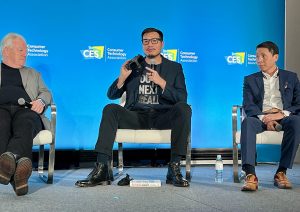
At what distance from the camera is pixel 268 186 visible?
3.09m

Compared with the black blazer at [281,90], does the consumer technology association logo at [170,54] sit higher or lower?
higher

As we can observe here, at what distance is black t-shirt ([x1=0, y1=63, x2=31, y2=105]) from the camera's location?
3109mm

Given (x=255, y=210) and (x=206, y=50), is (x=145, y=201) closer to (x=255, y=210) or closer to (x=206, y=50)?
(x=255, y=210)

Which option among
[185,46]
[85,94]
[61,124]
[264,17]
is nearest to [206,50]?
[185,46]

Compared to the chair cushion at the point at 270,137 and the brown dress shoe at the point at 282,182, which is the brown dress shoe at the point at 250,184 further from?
the chair cushion at the point at 270,137

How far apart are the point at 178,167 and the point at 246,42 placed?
2211mm

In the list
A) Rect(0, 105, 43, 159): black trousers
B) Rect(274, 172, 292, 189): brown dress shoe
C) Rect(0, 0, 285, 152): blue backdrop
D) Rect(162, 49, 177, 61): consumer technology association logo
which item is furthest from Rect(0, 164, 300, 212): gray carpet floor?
Rect(162, 49, 177, 61): consumer technology association logo

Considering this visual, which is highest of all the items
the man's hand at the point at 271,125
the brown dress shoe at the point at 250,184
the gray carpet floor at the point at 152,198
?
the man's hand at the point at 271,125

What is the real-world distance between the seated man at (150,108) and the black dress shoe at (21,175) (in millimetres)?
480

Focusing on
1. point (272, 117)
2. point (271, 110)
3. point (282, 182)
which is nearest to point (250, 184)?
point (282, 182)

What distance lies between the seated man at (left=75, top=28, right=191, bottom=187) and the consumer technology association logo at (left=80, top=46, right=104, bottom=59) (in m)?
0.98

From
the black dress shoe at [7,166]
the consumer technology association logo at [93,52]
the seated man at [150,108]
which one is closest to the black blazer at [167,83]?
the seated man at [150,108]

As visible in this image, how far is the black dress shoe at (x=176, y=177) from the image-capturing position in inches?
117

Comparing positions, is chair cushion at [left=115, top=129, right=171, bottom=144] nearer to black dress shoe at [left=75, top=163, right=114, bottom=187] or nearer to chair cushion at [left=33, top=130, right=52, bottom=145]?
black dress shoe at [left=75, top=163, right=114, bottom=187]
